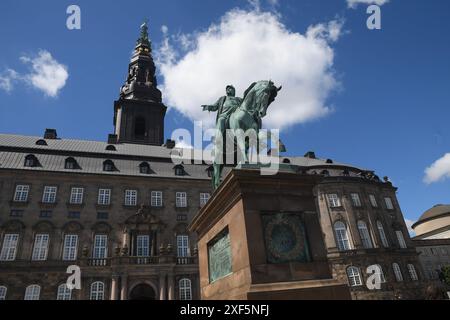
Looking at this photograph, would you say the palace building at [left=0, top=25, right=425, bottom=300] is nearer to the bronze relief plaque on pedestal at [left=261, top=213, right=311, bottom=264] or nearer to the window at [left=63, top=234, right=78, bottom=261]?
the window at [left=63, top=234, right=78, bottom=261]

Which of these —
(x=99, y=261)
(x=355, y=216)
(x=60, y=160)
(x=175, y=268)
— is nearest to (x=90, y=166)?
(x=60, y=160)

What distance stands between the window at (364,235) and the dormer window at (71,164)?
31886 mm

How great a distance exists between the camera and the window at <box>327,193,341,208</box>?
37.6m

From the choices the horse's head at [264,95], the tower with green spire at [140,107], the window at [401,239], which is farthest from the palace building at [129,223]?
the horse's head at [264,95]

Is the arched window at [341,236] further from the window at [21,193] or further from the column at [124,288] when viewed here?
the window at [21,193]

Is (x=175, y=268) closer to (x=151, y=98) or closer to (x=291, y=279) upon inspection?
(x=291, y=279)

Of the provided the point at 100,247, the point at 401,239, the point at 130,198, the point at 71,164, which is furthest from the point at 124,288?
the point at 401,239

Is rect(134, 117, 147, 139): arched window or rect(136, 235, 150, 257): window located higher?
rect(134, 117, 147, 139): arched window

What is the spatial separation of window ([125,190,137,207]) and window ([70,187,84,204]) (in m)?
4.23

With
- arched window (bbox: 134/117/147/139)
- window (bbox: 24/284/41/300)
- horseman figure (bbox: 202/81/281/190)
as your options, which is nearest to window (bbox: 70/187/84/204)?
window (bbox: 24/284/41/300)

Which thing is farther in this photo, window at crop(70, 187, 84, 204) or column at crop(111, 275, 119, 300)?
window at crop(70, 187, 84, 204)

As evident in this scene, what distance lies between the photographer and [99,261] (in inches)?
1100

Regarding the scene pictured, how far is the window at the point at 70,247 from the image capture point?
1107 inches
